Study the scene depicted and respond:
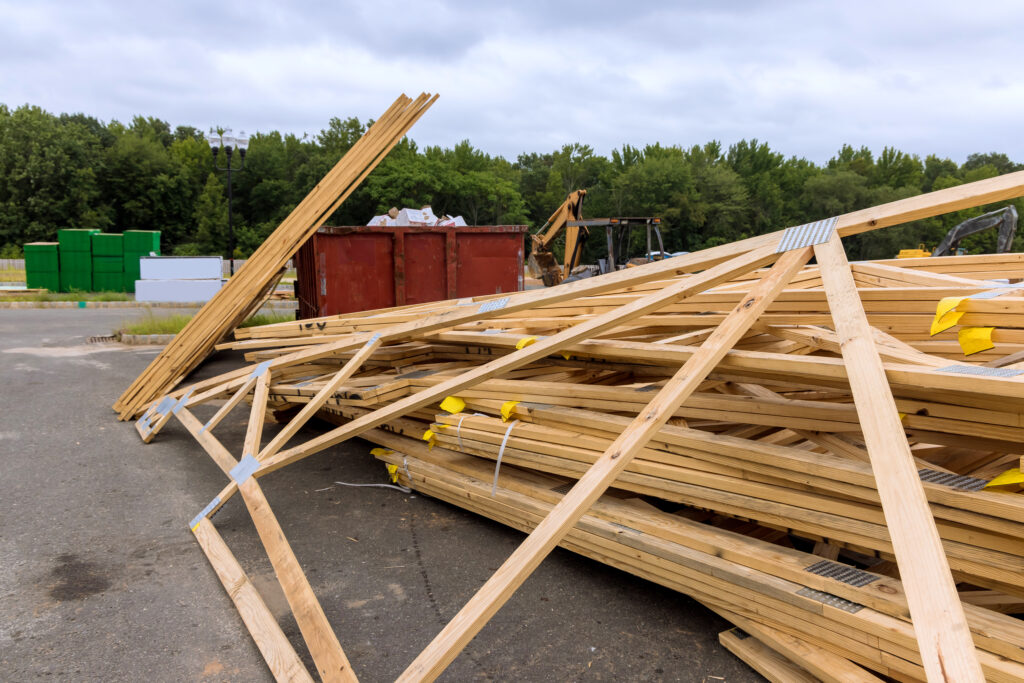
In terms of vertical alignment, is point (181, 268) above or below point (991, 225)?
below

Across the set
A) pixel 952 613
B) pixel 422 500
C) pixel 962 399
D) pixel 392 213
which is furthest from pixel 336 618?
pixel 392 213

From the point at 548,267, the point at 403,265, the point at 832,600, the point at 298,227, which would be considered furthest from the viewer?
the point at 548,267

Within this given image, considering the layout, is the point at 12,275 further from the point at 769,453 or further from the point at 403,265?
the point at 769,453

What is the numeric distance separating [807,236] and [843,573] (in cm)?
154

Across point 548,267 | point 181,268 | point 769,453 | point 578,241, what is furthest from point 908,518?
point 181,268

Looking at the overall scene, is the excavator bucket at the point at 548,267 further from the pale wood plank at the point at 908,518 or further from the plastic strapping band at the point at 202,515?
the pale wood plank at the point at 908,518

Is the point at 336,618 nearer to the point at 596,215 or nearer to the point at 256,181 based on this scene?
the point at 596,215

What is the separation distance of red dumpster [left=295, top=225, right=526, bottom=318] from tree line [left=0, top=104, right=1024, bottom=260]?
131 feet

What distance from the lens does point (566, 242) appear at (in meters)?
18.7

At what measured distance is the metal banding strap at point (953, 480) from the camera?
104 inches

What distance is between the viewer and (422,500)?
4.92 metres

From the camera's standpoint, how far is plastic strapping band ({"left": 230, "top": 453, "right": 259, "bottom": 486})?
4309 millimetres

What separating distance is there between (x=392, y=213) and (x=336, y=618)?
14.9 meters

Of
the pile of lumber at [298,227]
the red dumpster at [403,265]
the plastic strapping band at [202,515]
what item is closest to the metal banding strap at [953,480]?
the plastic strapping band at [202,515]
